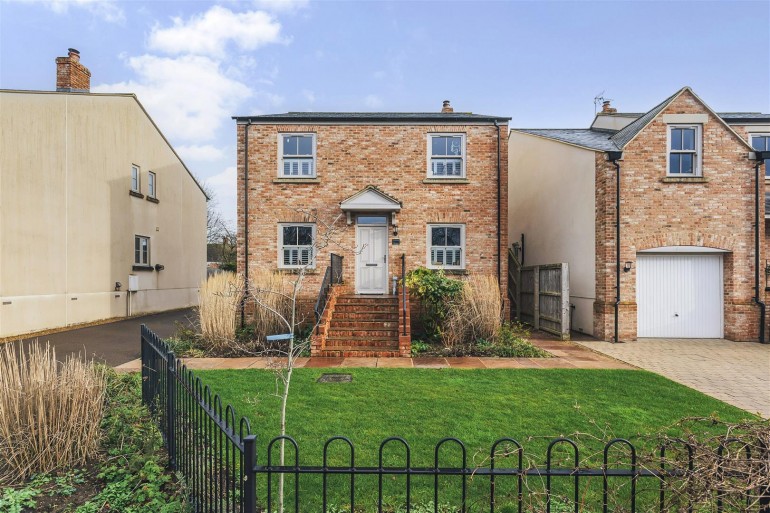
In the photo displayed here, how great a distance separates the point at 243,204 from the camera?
39.2ft

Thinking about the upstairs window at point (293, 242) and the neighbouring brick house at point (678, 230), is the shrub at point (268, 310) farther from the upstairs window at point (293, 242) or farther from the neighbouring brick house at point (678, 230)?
the neighbouring brick house at point (678, 230)

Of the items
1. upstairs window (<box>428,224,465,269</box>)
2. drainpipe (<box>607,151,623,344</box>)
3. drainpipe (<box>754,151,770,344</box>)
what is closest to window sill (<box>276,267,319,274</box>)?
upstairs window (<box>428,224,465,269</box>)

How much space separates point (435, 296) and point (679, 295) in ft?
→ 23.1

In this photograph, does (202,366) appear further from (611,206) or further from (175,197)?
(175,197)

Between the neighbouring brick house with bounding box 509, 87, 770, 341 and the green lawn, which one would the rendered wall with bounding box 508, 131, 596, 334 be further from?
the green lawn

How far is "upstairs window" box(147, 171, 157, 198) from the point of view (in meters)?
17.0

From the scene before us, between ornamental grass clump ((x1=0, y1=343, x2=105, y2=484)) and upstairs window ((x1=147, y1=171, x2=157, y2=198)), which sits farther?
upstairs window ((x1=147, y1=171, x2=157, y2=198))

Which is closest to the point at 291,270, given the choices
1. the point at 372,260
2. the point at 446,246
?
the point at 372,260

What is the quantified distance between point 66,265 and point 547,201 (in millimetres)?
16506

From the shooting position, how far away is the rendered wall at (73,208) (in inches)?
454

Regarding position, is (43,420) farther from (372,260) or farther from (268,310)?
(372,260)

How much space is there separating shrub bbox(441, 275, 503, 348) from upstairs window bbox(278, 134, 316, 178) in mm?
6210

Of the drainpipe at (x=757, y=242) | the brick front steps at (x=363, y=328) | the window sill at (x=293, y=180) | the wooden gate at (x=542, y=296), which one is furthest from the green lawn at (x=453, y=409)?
the window sill at (x=293, y=180)

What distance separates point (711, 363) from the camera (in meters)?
8.06
